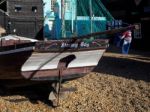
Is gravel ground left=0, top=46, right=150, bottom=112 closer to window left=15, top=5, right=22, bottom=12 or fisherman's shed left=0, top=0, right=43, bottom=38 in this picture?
fisherman's shed left=0, top=0, right=43, bottom=38

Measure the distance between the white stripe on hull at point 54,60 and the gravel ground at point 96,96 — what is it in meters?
1.01

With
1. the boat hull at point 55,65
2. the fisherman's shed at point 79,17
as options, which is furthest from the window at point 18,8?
the boat hull at point 55,65

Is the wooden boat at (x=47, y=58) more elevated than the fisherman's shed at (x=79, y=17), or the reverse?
the fisherman's shed at (x=79, y=17)

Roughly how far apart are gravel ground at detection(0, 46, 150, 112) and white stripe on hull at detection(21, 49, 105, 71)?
3.31ft

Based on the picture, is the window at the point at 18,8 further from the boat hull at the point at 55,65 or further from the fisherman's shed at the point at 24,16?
the boat hull at the point at 55,65

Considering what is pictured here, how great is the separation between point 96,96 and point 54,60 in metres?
1.84

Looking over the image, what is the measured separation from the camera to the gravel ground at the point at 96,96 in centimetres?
1147

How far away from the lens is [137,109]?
37.7 ft

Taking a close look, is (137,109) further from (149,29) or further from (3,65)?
(149,29)

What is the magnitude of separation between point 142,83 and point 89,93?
1961 mm

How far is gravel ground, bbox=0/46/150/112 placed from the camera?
37.6ft

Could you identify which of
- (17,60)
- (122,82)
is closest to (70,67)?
(17,60)

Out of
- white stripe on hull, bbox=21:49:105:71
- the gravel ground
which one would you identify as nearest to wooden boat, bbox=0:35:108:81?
white stripe on hull, bbox=21:49:105:71

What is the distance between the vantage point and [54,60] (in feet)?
37.0
